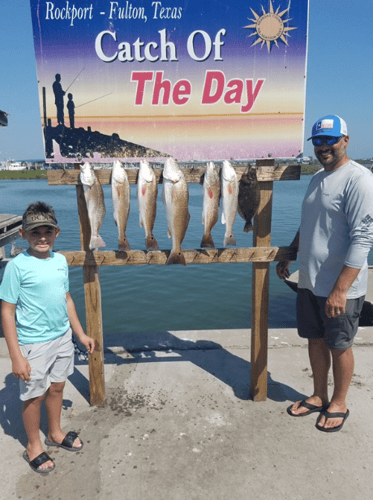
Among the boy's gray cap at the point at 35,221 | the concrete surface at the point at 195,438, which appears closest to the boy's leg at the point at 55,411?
the concrete surface at the point at 195,438

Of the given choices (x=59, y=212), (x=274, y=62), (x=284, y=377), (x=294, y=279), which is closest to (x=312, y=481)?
(x=284, y=377)

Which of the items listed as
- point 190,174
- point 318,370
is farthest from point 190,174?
point 318,370

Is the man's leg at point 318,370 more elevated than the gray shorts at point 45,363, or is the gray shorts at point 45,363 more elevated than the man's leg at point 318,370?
the gray shorts at point 45,363

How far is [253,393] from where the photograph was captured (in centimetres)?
372

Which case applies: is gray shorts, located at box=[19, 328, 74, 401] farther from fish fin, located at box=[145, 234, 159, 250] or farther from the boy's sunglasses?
the boy's sunglasses

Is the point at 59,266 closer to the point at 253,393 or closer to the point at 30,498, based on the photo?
the point at 30,498

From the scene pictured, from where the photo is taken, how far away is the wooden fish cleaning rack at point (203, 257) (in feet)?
11.0

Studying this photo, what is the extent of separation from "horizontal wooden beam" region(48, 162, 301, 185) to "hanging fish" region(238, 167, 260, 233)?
0.08m

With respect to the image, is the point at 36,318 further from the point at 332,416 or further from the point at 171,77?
the point at 332,416

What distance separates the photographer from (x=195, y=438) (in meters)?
3.15

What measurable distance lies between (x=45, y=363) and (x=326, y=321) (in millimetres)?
2357

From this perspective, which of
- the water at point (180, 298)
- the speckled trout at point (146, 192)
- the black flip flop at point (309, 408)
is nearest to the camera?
the speckled trout at point (146, 192)

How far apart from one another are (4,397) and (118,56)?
11.9 feet

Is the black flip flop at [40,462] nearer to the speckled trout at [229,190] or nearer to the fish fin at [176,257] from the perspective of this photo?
the fish fin at [176,257]
